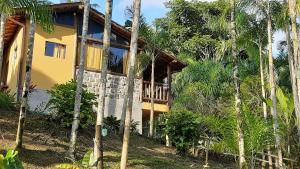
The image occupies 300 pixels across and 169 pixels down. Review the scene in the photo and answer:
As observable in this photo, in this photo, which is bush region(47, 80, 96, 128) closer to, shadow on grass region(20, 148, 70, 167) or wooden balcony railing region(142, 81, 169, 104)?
shadow on grass region(20, 148, 70, 167)

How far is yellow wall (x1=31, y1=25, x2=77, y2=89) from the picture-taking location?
21.7 m

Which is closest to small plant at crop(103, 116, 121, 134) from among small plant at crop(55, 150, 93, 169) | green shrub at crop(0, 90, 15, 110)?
green shrub at crop(0, 90, 15, 110)

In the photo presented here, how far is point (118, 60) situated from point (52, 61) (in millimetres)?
3433

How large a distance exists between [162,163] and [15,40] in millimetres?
11991

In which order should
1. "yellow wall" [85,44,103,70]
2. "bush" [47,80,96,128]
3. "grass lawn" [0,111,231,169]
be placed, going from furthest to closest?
"yellow wall" [85,44,103,70] < "bush" [47,80,96,128] < "grass lawn" [0,111,231,169]

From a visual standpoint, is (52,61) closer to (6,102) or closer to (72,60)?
(72,60)

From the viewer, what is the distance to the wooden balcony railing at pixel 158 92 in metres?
24.2

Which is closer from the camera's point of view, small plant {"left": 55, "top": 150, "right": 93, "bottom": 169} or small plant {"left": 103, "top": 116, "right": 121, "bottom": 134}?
small plant {"left": 55, "top": 150, "right": 93, "bottom": 169}

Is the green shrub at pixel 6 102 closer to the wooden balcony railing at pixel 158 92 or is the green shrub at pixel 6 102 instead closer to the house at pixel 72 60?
the house at pixel 72 60

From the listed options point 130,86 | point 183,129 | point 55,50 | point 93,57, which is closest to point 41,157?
point 130,86

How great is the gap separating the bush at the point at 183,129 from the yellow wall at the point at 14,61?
739 cm

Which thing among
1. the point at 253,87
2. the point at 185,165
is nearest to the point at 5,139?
the point at 185,165

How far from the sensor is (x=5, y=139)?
13867mm

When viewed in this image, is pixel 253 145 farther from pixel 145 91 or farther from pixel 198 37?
pixel 198 37
